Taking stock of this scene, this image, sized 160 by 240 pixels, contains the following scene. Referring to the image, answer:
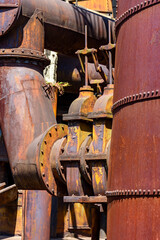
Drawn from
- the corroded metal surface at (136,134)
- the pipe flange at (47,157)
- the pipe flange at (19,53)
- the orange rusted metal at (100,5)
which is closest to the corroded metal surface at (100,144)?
the pipe flange at (47,157)

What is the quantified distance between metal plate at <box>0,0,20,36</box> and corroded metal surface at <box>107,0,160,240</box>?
370cm

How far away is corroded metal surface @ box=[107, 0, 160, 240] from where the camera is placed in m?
6.32

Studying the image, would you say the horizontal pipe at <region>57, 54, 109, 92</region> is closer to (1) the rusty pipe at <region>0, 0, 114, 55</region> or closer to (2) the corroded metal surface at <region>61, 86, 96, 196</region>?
(1) the rusty pipe at <region>0, 0, 114, 55</region>

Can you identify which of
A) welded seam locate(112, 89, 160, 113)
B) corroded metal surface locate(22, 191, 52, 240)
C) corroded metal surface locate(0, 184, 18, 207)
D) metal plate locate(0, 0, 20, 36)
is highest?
metal plate locate(0, 0, 20, 36)

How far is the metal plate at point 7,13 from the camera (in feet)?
34.6

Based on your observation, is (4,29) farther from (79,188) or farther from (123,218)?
(123,218)

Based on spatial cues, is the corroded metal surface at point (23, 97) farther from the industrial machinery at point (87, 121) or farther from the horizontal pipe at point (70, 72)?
the horizontal pipe at point (70, 72)

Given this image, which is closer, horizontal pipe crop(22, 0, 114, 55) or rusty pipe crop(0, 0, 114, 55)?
rusty pipe crop(0, 0, 114, 55)

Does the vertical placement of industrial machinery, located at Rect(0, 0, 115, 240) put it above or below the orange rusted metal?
below

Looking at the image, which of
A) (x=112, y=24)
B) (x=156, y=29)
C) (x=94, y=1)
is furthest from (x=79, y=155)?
(x=94, y=1)

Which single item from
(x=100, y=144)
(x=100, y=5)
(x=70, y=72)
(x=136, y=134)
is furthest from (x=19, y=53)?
(x=100, y=5)

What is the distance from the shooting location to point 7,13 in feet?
34.9

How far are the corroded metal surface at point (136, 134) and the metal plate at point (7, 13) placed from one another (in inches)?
146

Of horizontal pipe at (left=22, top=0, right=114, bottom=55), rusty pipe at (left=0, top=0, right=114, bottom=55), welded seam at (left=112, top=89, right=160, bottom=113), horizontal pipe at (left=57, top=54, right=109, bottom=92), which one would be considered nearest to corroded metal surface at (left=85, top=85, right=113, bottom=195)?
welded seam at (left=112, top=89, right=160, bottom=113)
